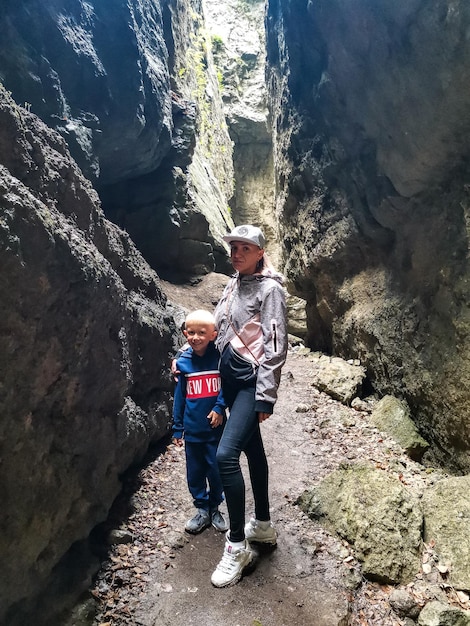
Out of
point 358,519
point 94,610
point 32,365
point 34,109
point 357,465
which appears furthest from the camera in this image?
point 34,109

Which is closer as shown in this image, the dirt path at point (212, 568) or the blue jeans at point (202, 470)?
the dirt path at point (212, 568)

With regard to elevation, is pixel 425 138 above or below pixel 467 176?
above

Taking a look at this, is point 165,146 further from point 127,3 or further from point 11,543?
point 11,543

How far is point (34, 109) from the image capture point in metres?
6.46

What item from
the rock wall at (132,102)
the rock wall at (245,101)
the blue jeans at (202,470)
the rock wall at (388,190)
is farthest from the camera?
the rock wall at (245,101)

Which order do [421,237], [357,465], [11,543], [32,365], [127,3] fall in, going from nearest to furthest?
[11,543] → [32,365] → [357,465] → [421,237] → [127,3]

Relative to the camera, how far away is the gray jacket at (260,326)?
9.87ft

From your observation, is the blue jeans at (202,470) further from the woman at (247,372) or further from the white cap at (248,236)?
the white cap at (248,236)

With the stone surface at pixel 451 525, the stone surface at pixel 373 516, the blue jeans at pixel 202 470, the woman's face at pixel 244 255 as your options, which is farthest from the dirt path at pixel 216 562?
the woman's face at pixel 244 255

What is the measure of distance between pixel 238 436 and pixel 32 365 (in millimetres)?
1567

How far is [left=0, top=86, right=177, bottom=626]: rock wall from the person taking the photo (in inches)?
105

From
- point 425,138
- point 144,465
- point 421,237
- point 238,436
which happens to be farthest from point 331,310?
point 238,436

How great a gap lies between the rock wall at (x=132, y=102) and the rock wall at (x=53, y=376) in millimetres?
1961

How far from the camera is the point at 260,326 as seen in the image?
3.22 metres
